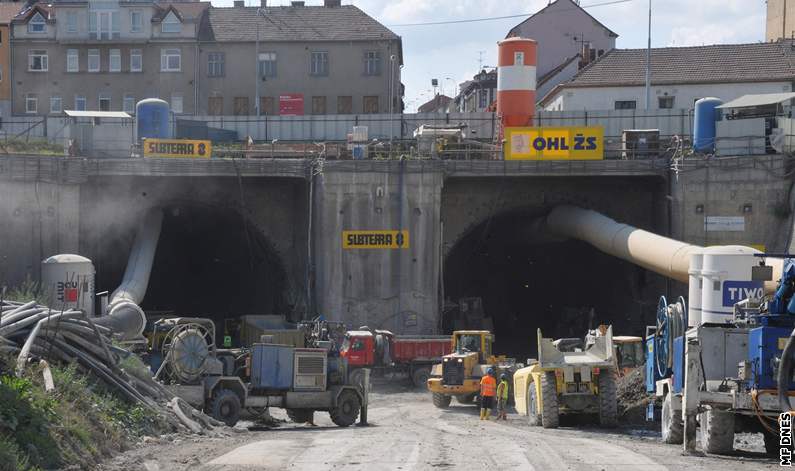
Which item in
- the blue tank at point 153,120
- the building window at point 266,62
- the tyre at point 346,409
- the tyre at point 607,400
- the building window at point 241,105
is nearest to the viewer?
the tyre at point 607,400

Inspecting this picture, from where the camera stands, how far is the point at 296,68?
261ft

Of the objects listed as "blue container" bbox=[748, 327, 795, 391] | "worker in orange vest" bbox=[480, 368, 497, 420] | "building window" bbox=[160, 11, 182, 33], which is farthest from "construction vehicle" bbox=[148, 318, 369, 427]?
"building window" bbox=[160, 11, 182, 33]

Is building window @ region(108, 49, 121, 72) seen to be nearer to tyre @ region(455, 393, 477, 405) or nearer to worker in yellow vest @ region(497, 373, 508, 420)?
tyre @ region(455, 393, 477, 405)

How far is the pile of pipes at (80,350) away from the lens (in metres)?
24.2

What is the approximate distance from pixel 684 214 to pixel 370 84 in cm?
3563

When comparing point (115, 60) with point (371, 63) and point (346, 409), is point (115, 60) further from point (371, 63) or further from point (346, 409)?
point (346, 409)

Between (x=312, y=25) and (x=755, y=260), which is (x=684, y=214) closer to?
(x=755, y=260)

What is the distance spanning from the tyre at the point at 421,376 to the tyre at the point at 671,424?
19.6m

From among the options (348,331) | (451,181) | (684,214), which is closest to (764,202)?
(684,214)

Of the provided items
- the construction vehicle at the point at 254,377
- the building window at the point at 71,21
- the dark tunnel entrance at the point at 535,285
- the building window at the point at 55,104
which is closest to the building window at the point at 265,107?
the building window at the point at 55,104

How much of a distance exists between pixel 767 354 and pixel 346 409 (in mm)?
15004

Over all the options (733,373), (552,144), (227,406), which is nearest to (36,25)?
(552,144)

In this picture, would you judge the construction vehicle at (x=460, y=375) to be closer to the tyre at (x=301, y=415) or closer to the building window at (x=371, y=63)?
the tyre at (x=301, y=415)

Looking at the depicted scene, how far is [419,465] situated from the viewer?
67.0 feet
